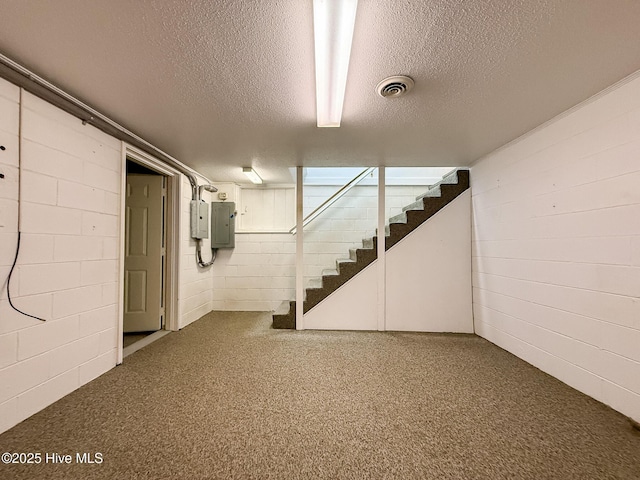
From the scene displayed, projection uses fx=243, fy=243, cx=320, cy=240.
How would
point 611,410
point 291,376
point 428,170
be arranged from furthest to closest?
point 428,170, point 291,376, point 611,410

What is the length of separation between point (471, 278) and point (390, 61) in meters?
2.79

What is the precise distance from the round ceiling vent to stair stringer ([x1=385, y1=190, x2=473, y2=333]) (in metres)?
1.95

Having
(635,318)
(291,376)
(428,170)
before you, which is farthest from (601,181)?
(291,376)

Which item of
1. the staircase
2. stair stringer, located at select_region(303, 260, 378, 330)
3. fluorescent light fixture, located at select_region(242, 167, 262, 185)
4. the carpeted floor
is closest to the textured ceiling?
the staircase

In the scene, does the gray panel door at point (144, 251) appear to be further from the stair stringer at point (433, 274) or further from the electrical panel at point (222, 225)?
the stair stringer at point (433, 274)

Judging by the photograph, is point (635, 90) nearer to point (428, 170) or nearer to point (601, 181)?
point (601, 181)

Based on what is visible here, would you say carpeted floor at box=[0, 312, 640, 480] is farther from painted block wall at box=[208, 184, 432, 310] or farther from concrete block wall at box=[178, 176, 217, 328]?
painted block wall at box=[208, 184, 432, 310]

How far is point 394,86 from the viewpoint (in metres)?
1.56

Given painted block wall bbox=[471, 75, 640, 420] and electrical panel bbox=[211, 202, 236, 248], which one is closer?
painted block wall bbox=[471, 75, 640, 420]

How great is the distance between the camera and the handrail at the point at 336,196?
3890 mm

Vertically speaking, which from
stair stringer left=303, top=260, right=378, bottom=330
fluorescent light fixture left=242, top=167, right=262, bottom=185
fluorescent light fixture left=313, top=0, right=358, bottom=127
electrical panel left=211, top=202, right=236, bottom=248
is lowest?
stair stringer left=303, top=260, right=378, bottom=330

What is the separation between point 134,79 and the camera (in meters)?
1.52

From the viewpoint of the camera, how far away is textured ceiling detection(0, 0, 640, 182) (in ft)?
3.56

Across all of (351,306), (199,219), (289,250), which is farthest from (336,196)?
(199,219)
